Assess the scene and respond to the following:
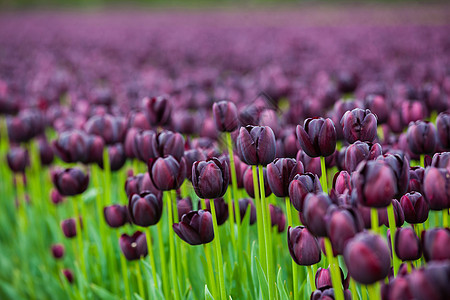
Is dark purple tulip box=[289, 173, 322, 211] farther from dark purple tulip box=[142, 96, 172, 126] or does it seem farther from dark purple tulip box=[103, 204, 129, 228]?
dark purple tulip box=[142, 96, 172, 126]

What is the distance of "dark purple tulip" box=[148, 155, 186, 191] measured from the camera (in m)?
1.37

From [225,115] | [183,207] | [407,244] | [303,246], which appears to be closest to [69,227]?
[183,207]

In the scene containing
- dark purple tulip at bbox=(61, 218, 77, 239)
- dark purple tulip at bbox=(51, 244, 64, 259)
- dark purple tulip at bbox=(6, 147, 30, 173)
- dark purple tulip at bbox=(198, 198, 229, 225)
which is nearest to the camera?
dark purple tulip at bbox=(198, 198, 229, 225)

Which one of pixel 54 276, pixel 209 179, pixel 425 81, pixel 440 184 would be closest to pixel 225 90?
pixel 425 81

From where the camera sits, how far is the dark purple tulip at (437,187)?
0.97m

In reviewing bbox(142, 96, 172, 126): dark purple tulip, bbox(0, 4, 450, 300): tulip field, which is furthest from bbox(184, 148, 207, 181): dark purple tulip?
bbox(142, 96, 172, 126): dark purple tulip

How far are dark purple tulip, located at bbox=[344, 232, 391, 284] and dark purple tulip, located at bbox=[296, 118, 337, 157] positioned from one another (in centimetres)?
43

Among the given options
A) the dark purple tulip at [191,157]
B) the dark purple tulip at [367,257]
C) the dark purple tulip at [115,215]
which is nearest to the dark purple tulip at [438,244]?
the dark purple tulip at [367,257]

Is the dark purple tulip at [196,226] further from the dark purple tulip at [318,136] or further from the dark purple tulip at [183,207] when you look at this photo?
the dark purple tulip at [318,136]

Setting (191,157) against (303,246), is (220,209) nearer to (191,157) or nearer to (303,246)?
(191,157)

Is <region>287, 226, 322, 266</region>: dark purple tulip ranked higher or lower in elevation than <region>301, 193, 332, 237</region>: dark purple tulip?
lower

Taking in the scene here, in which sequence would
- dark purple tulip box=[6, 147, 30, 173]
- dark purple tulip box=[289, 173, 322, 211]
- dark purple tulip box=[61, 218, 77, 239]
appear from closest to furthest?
1. dark purple tulip box=[289, 173, 322, 211]
2. dark purple tulip box=[61, 218, 77, 239]
3. dark purple tulip box=[6, 147, 30, 173]

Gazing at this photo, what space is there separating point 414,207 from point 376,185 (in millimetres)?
335

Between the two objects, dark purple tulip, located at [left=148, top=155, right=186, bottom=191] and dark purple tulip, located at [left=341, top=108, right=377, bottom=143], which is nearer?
dark purple tulip, located at [left=341, top=108, right=377, bottom=143]
